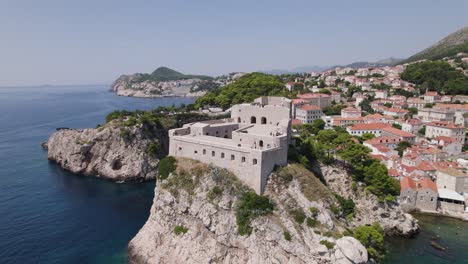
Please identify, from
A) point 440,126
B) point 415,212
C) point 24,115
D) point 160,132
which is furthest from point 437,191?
point 24,115

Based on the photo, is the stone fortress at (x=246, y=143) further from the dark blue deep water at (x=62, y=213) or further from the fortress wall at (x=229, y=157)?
the dark blue deep water at (x=62, y=213)

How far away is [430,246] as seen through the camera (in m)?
34.6

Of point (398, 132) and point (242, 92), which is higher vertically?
point (242, 92)

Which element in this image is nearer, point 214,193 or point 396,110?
point 214,193

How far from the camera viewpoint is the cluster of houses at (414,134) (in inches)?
1679

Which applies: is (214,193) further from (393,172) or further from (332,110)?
(332,110)

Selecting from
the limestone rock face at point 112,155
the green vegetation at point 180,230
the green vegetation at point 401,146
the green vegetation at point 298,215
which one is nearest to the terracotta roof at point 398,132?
the green vegetation at point 401,146

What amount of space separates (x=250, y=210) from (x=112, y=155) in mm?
36274

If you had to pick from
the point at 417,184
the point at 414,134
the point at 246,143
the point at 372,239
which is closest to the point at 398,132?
the point at 414,134

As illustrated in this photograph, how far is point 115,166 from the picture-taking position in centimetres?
5703

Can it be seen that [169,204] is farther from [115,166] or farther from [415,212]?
[415,212]

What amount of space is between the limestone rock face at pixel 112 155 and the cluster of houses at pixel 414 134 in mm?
33231

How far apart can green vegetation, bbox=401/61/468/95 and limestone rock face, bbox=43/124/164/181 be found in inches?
3443

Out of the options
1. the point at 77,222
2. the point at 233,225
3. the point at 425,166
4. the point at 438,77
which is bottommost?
the point at 77,222
